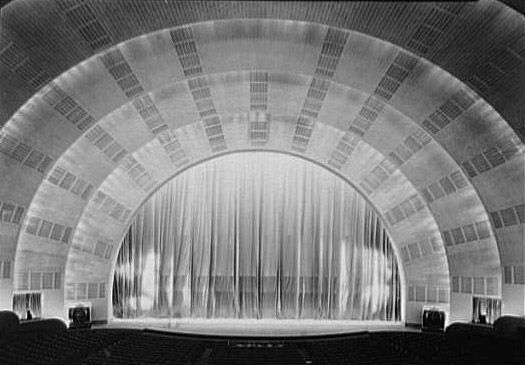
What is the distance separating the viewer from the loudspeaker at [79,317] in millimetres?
20562

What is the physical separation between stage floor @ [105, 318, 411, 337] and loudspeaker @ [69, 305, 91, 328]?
119cm

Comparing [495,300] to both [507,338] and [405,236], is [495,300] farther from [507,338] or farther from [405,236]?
[405,236]

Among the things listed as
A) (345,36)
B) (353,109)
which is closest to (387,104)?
(353,109)

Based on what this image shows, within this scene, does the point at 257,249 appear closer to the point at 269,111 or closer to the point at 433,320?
the point at 269,111

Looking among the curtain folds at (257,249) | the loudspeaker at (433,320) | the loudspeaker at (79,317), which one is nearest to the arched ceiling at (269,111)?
the loudspeaker at (79,317)

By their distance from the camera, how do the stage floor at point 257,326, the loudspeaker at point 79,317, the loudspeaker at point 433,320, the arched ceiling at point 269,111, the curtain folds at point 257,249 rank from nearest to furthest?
the arched ceiling at point 269,111, the loudspeaker at point 79,317, the stage floor at point 257,326, the loudspeaker at point 433,320, the curtain folds at point 257,249

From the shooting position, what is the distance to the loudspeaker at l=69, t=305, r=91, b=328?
2056 centimetres

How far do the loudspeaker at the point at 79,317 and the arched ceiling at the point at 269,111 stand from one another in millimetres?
911

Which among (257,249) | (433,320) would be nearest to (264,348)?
(433,320)

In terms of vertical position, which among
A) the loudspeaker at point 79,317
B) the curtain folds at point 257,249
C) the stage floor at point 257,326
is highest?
the curtain folds at point 257,249

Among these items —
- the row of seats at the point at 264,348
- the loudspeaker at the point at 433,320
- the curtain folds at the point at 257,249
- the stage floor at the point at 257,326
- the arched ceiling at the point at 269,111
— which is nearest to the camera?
the row of seats at the point at 264,348

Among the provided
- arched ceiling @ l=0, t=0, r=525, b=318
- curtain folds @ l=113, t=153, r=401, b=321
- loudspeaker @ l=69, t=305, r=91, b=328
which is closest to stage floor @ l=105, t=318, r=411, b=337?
curtain folds @ l=113, t=153, r=401, b=321

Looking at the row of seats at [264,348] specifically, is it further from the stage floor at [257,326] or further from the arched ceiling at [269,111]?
the arched ceiling at [269,111]

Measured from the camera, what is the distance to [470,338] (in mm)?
17406
